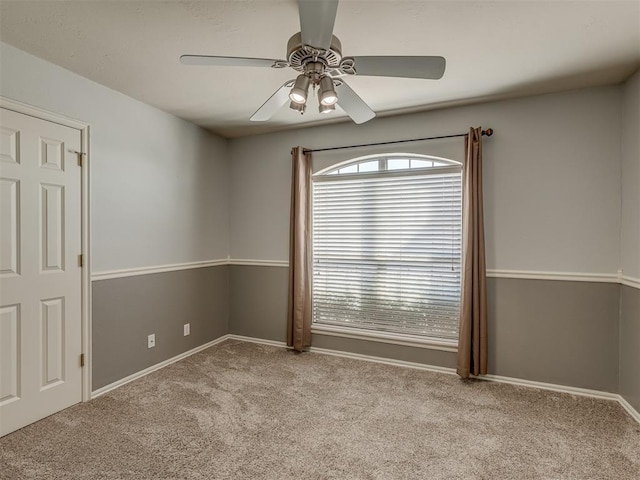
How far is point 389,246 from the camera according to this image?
3.52 meters

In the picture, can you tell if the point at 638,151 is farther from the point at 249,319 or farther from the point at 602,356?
the point at 249,319

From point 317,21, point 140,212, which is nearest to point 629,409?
point 317,21

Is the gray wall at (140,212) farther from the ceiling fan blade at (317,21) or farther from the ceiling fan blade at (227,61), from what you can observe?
the ceiling fan blade at (317,21)

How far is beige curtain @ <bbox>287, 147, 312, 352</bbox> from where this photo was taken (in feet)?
12.3

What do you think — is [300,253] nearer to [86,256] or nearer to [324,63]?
[86,256]

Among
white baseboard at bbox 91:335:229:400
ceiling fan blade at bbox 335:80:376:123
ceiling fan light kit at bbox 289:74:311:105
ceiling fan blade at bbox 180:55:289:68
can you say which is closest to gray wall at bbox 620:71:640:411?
ceiling fan blade at bbox 335:80:376:123

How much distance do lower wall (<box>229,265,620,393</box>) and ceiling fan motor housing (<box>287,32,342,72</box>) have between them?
2.33m

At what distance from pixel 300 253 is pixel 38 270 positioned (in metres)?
2.18

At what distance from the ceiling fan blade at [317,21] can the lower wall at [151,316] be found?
2.43 meters

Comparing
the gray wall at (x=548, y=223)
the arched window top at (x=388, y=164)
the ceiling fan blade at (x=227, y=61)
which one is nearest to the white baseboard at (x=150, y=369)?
the gray wall at (x=548, y=223)

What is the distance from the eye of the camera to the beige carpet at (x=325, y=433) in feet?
6.30

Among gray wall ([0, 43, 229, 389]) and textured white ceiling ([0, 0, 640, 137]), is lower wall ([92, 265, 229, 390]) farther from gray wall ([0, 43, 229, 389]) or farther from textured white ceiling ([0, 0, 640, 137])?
textured white ceiling ([0, 0, 640, 137])

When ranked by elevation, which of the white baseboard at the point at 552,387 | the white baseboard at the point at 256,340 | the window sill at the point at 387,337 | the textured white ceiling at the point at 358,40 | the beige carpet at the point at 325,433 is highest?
the textured white ceiling at the point at 358,40

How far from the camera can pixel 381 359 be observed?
3.54 m
